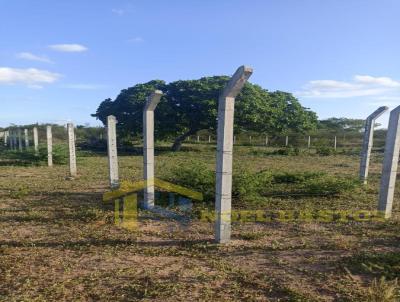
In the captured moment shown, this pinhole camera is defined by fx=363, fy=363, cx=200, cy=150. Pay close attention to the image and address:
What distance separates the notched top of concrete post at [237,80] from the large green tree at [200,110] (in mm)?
15796

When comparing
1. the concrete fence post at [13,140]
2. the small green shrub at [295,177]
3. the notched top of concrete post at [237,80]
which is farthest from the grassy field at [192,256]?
the concrete fence post at [13,140]

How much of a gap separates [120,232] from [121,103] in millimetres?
19519

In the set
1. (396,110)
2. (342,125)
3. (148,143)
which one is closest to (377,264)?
(396,110)

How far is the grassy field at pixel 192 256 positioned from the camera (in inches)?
139

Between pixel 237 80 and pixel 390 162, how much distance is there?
3.52m

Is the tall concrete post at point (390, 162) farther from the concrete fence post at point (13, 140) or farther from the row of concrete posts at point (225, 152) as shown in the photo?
the concrete fence post at point (13, 140)

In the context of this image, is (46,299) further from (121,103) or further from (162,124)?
(121,103)

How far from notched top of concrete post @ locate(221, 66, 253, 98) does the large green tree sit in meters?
15.8

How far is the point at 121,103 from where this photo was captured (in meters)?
24.2

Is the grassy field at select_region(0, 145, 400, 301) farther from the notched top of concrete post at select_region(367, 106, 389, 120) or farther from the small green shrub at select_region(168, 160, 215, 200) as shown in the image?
the notched top of concrete post at select_region(367, 106, 389, 120)

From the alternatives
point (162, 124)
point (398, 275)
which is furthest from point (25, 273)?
point (162, 124)

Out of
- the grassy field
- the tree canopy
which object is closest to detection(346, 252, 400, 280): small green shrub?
the grassy field

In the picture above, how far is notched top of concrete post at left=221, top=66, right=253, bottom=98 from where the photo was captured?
4227 mm

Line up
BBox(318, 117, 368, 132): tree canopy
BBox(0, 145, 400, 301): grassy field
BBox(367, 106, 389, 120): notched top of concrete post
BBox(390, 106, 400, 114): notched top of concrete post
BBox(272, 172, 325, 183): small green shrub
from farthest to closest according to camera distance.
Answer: BBox(318, 117, 368, 132): tree canopy, BBox(367, 106, 389, 120): notched top of concrete post, BBox(272, 172, 325, 183): small green shrub, BBox(390, 106, 400, 114): notched top of concrete post, BBox(0, 145, 400, 301): grassy field
